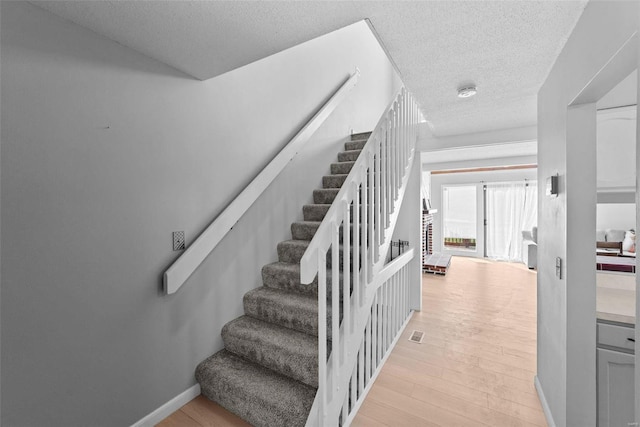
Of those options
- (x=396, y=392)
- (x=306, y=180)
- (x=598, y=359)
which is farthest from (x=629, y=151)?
(x=306, y=180)

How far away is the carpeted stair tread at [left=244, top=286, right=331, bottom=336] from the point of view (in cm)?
179

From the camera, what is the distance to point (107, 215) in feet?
4.51

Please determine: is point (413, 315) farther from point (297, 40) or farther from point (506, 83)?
point (297, 40)

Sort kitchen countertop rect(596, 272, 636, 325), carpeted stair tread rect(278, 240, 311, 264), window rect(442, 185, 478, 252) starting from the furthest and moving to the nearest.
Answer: window rect(442, 185, 478, 252), carpeted stair tread rect(278, 240, 311, 264), kitchen countertop rect(596, 272, 636, 325)

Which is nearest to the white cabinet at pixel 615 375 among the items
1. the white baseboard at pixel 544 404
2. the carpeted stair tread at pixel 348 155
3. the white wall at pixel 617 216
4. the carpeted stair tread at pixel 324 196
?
the white baseboard at pixel 544 404

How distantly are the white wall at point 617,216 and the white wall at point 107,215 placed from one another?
4727mm

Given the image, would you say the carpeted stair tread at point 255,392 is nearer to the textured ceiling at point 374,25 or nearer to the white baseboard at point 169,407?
the white baseboard at point 169,407

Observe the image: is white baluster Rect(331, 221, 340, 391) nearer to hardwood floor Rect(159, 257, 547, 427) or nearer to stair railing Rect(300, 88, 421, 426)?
stair railing Rect(300, 88, 421, 426)

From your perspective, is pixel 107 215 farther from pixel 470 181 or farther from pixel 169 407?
pixel 470 181

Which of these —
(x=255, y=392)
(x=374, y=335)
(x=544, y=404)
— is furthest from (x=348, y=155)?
(x=544, y=404)

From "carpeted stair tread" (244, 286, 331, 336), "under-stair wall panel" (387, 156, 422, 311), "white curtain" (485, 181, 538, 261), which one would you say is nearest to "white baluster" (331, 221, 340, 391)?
"carpeted stair tread" (244, 286, 331, 336)

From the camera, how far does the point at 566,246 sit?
1349 millimetres

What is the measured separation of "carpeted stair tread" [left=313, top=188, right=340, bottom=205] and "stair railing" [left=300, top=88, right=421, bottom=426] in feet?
2.28

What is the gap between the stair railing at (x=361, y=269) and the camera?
133cm
